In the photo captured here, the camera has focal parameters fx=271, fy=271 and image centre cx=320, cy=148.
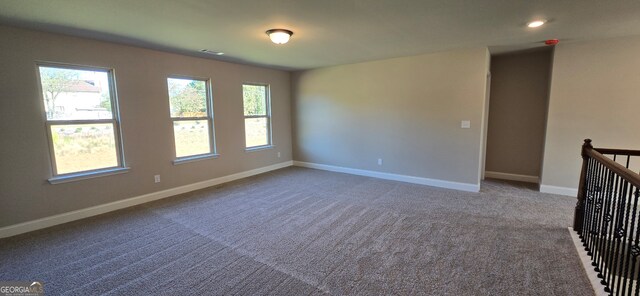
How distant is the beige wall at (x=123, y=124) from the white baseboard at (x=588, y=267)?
500 cm

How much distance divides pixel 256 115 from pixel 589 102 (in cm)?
551

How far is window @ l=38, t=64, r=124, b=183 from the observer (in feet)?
10.7

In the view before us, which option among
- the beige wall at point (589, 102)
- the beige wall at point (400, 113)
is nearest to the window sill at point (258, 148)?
the beige wall at point (400, 113)

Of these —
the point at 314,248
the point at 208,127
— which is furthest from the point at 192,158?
the point at 314,248

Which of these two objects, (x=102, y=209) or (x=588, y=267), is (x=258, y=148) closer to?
(x=102, y=209)

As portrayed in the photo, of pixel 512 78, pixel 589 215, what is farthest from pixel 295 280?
pixel 512 78

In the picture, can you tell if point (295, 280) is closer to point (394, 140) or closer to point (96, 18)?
point (96, 18)

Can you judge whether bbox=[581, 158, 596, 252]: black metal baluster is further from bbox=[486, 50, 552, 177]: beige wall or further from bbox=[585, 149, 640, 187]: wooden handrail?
bbox=[486, 50, 552, 177]: beige wall

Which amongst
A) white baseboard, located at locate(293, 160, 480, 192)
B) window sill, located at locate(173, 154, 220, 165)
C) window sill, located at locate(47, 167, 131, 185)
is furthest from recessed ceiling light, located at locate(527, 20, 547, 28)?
window sill, located at locate(47, 167, 131, 185)

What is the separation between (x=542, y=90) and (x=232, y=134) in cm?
559

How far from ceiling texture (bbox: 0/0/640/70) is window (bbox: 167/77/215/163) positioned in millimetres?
719

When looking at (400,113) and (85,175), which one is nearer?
(85,175)

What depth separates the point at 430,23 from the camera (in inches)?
114

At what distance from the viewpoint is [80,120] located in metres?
3.45
